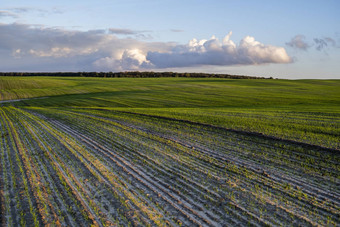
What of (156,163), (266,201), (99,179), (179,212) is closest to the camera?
(179,212)

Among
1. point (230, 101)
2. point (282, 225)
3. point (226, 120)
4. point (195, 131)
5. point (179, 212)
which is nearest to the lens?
point (282, 225)

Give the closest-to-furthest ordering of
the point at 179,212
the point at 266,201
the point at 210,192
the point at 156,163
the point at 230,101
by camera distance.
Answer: the point at 179,212 → the point at 266,201 → the point at 210,192 → the point at 156,163 → the point at 230,101

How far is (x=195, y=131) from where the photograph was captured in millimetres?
21562

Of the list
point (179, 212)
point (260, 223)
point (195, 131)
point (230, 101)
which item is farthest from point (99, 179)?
point (230, 101)

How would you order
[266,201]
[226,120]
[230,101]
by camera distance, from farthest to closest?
[230,101], [226,120], [266,201]

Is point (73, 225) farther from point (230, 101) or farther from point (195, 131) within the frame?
point (230, 101)

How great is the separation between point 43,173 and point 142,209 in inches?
240

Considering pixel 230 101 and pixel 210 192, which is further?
pixel 230 101

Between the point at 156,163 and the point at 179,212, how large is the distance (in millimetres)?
5071

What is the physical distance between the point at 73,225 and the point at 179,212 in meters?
3.39

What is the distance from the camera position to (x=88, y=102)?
49.4 metres

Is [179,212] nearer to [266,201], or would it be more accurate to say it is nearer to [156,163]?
[266,201]

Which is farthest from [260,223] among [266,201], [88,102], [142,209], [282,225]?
[88,102]

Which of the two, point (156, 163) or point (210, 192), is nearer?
point (210, 192)
